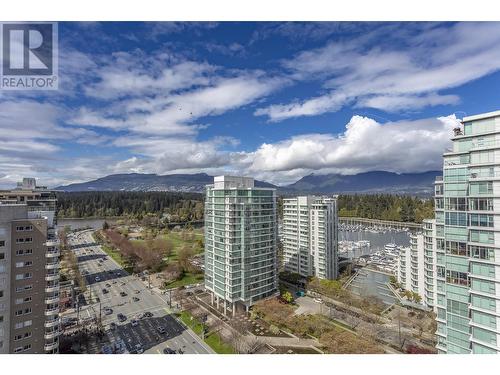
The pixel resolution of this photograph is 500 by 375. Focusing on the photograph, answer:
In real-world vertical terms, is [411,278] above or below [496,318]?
below

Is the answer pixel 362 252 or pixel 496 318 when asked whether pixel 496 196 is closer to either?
pixel 496 318

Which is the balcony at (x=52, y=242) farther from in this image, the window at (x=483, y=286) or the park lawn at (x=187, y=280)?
the window at (x=483, y=286)

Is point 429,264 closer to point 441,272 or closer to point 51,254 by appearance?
point 441,272

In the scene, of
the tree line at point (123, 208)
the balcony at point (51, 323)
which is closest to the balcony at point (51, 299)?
the balcony at point (51, 323)

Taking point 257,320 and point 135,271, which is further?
point 135,271

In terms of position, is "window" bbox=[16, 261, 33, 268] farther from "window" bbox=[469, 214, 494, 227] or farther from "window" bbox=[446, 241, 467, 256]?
"window" bbox=[469, 214, 494, 227]

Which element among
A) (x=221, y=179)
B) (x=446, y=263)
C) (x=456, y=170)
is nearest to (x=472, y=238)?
(x=446, y=263)

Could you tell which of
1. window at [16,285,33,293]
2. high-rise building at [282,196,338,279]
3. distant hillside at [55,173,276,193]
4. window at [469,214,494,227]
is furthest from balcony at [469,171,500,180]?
distant hillside at [55,173,276,193]
